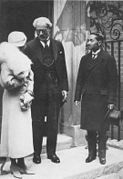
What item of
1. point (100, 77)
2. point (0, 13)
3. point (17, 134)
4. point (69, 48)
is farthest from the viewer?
point (69, 48)

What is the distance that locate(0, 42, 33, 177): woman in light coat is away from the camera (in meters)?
5.09

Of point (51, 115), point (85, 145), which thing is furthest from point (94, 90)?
point (85, 145)

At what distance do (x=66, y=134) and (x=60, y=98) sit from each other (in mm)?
1369

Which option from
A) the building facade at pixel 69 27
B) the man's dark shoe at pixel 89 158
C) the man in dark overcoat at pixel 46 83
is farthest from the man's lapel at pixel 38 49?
the man's dark shoe at pixel 89 158

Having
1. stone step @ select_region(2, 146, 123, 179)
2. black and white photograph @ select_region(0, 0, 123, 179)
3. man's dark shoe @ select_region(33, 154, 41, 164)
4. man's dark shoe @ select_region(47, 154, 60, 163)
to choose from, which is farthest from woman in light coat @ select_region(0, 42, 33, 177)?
man's dark shoe @ select_region(47, 154, 60, 163)

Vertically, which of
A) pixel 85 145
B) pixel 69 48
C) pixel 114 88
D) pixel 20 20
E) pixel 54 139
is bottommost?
pixel 85 145

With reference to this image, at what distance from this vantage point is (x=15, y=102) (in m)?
5.22

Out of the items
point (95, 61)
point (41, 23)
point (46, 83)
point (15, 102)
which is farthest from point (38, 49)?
point (15, 102)

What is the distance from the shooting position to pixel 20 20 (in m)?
6.84

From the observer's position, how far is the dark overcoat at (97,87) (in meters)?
5.89

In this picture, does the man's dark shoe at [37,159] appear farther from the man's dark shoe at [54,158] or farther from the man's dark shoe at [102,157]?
the man's dark shoe at [102,157]

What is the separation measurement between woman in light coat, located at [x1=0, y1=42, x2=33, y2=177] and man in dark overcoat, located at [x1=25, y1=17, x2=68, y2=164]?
0.57 metres

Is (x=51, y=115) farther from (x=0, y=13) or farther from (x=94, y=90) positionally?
(x=0, y=13)

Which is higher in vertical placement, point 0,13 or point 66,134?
point 0,13
